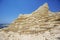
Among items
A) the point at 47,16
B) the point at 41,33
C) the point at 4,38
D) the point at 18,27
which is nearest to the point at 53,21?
the point at 47,16

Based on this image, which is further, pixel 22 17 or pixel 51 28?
pixel 22 17

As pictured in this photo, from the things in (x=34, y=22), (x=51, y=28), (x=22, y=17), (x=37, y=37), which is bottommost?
(x=37, y=37)

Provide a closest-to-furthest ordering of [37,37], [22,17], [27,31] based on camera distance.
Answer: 1. [37,37]
2. [27,31]
3. [22,17]

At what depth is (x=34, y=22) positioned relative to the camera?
8.93ft

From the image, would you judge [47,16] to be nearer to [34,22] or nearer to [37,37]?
[34,22]

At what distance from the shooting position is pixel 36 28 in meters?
2.62

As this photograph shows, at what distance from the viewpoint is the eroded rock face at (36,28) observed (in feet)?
8.16

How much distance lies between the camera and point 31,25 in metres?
2.71

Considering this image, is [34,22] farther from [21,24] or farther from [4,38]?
[4,38]

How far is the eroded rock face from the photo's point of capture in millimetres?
2488

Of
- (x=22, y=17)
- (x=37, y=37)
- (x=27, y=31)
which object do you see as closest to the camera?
(x=37, y=37)

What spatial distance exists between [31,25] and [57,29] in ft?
1.73

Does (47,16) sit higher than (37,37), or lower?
higher

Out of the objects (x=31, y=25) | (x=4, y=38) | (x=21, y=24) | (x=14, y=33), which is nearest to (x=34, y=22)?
(x=31, y=25)
